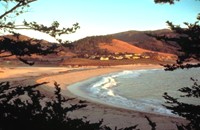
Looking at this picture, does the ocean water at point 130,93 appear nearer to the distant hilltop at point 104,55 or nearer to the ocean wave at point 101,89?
the ocean wave at point 101,89

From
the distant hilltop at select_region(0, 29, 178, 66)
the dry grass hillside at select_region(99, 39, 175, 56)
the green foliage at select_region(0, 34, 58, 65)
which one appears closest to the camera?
the green foliage at select_region(0, 34, 58, 65)

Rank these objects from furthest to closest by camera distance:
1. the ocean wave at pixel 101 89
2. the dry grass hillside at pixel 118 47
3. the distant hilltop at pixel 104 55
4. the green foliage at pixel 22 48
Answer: the dry grass hillside at pixel 118 47
the distant hilltop at pixel 104 55
the ocean wave at pixel 101 89
the green foliage at pixel 22 48

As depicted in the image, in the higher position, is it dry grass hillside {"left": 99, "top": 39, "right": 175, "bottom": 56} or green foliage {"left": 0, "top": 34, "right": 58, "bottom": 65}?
green foliage {"left": 0, "top": 34, "right": 58, "bottom": 65}

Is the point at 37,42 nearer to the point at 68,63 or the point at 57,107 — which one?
the point at 57,107

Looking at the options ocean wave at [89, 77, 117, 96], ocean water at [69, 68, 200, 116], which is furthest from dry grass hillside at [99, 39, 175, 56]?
ocean wave at [89, 77, 117, 96]

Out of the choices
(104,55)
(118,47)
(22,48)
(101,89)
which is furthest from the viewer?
(118,47)

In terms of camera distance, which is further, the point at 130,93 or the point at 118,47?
the point at 118,47

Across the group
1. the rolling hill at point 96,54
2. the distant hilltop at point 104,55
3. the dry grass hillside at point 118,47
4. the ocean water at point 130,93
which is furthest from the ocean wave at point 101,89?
the dry grass hillside at point 118,47

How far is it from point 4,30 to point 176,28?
6.82 ft

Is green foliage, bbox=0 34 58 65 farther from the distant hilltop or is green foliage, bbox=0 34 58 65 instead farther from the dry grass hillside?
the dry grass hillside

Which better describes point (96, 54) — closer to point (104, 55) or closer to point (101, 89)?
point (104, 55)

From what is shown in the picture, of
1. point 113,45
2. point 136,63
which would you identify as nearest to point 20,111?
point 136,63

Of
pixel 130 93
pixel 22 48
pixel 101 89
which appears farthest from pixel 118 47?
pixel 22 48

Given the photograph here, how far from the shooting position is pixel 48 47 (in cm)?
398
